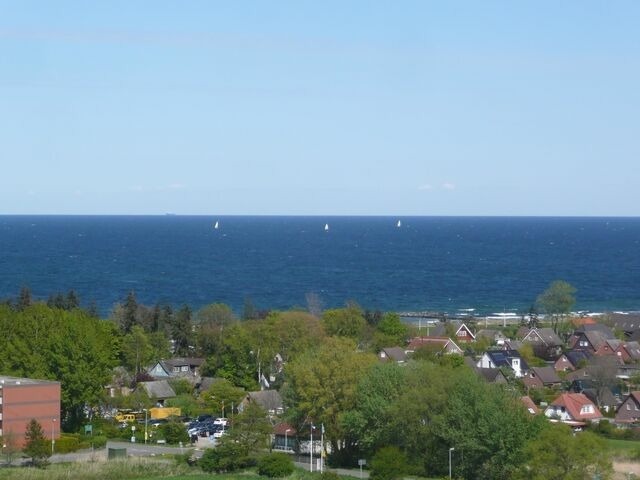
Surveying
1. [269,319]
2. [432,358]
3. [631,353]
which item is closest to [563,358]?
[631,353]

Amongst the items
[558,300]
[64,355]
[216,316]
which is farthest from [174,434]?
[558,300]

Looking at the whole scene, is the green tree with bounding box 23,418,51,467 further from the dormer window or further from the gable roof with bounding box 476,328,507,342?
the gable roof with bounding box 476,328,507,342

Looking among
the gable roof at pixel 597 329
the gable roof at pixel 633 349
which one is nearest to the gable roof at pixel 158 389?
the gable roof at pixel 597 329

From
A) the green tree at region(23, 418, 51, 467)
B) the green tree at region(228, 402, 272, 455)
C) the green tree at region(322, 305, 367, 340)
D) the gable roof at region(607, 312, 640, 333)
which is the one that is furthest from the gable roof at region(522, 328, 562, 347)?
the green tree at region(23, 418, 51, 467)

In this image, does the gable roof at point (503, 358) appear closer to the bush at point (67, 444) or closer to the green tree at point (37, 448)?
the bush at point (67, 444)

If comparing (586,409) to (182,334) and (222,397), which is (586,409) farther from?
(182,334)

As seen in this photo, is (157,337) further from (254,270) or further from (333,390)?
(254,270)
